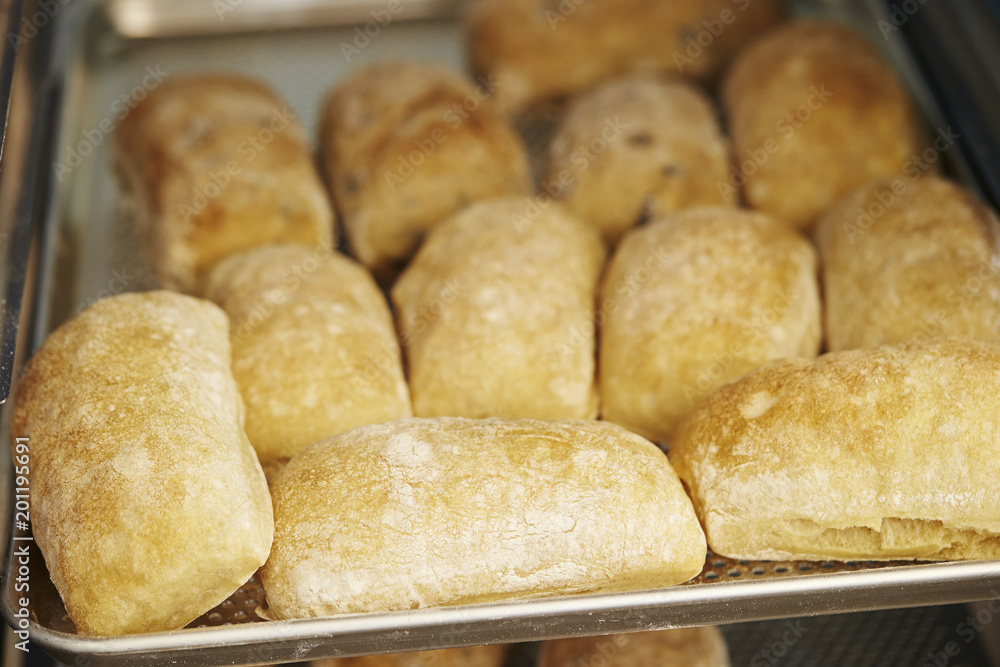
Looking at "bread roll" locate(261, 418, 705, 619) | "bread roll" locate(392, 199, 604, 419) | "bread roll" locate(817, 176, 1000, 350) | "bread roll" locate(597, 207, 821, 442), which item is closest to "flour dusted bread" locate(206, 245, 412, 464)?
"bread roll" locate(392, 199, 604, 419)

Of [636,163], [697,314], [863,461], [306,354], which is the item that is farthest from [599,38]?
[863,461]

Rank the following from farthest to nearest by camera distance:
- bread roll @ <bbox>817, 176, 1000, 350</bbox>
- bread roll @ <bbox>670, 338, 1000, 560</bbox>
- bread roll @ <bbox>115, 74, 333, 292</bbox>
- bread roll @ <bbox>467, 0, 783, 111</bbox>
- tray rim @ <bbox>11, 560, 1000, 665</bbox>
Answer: bread roll @ <bbox>467, 0, 783, 111</bbox> → bread roll @ <bbox>115, 74, 333, 292</bbox> → bread roll @ <bbox>817, 176, 1000, 350</bbox> → bread roll @ <bbox>670, 338, 1000, 560</bbox> → tray rim @ <bbox>11, 560, 1000, 665</bbox>

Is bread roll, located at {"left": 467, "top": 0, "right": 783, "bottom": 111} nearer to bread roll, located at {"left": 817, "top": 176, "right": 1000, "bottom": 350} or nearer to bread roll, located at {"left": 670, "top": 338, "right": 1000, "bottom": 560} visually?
bread roll, located at {"left": 817, "top": 176, "right": 1000, "bottom": 350}

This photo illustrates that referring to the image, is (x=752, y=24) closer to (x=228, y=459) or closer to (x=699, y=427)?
(x=699, y=427)

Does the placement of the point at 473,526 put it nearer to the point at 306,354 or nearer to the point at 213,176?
the point at 306,354

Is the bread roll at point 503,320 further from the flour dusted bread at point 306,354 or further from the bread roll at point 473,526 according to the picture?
the bread roll at point 473,526

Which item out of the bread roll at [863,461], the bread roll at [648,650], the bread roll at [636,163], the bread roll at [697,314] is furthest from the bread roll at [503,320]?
the bread roll at [648,650]

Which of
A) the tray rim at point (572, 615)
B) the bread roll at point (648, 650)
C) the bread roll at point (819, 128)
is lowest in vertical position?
the bread roll at point (648, 650)
